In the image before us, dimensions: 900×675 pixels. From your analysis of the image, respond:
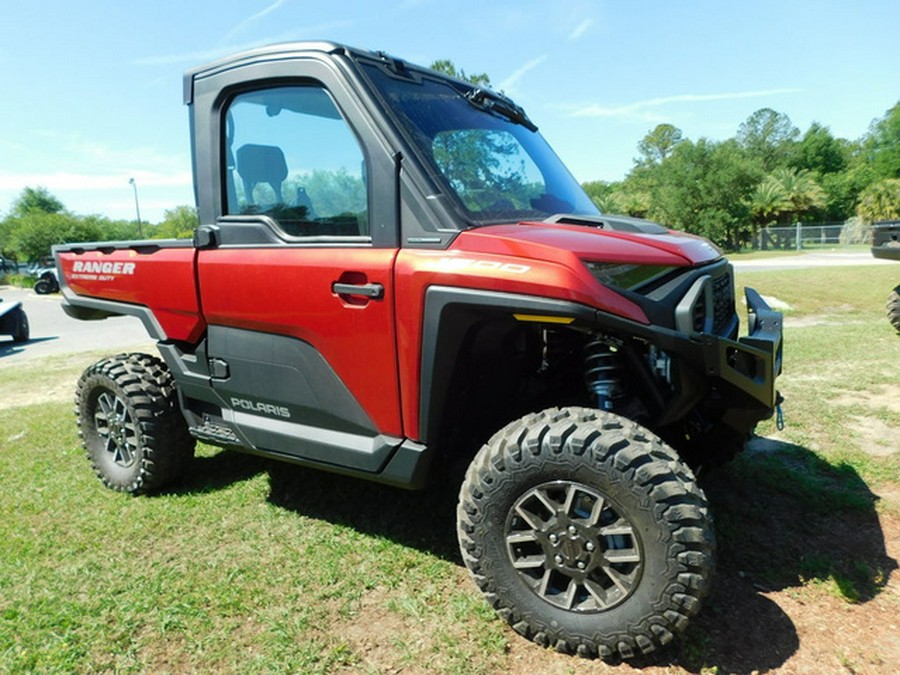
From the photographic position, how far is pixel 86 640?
2.44 m

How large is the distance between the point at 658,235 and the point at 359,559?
2047 mm

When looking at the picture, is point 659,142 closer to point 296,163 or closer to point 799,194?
point 799,194

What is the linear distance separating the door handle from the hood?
0.43 m

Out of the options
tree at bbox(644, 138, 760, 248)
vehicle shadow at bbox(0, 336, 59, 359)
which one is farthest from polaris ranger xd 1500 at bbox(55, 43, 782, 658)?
tree at bbox(644, 138, 760, 248)

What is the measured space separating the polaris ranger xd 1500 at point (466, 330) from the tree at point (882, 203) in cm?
4757

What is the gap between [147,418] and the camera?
3.58 meters

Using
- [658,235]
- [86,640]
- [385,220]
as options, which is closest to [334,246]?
[385,220]

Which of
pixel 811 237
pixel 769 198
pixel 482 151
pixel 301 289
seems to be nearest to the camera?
pixel 301 289

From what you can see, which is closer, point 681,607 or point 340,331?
point 681,607

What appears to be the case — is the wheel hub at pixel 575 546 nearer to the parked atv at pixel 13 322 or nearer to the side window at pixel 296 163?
the side window at pixel 296 163

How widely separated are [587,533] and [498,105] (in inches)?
89.1

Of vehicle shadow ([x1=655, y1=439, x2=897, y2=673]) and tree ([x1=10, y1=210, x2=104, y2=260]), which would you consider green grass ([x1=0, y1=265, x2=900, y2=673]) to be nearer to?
vehicle shadow ([x1=655, y1=439, x2=897, y2=673])

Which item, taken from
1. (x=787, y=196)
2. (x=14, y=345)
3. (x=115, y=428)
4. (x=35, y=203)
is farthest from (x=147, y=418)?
(x=35, y=203)

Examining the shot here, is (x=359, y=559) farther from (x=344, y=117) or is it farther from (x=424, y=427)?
(x=344, y=117)
